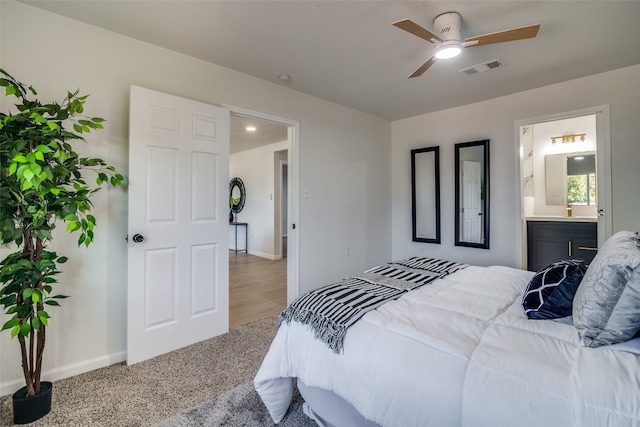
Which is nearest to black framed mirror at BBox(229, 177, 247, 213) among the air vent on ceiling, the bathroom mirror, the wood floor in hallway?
the wood floor in hallway

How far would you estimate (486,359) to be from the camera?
1.00m

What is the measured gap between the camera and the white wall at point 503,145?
287 centimetres

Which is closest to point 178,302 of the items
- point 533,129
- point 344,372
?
point 344,372

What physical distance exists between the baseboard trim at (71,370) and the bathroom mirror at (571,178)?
5451 millimetres

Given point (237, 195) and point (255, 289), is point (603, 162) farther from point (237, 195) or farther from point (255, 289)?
point (237, 195)

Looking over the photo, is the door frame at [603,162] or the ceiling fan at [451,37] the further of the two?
the door frame at [603,162]

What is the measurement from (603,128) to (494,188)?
111 centimetres

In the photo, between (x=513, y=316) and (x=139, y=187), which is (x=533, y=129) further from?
(x=139, y=187)

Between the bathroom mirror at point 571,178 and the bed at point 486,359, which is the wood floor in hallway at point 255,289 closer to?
the bed at point 486,359

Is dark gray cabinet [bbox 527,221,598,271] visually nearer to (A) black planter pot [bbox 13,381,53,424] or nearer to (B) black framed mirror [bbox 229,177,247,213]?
(A) black planter pot [bbox 13,381,53,424]

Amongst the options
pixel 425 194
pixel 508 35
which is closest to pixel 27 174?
pixel 508 35

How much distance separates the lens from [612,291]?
101 cm

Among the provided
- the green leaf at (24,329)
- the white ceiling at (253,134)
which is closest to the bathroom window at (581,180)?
the white ceiling at (253,134)

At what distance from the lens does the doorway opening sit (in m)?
3.34
